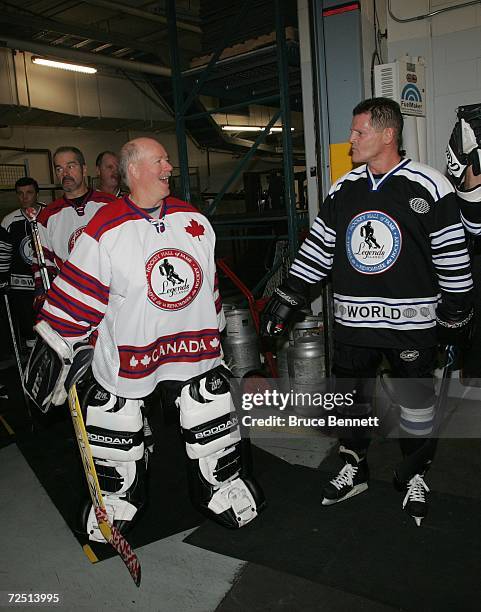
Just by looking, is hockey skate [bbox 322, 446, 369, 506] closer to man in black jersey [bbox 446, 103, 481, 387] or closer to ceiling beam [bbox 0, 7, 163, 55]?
man in black jersey [bbox 446, 103, 481, 387]

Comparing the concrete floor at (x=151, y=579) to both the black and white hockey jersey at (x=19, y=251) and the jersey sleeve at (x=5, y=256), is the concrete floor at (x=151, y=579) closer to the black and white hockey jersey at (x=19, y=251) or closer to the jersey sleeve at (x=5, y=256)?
the jersey sleeve at (x=5, y=256)

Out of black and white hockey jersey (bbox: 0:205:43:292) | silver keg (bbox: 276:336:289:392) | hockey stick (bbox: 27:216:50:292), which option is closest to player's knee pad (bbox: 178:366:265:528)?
hockey stick (bbox: 27:216:50:292)

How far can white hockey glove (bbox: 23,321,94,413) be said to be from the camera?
2.54 meters

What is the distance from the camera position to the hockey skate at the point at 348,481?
305cm

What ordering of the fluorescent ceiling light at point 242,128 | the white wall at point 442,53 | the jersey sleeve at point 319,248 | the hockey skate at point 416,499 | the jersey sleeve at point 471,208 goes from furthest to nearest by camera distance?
the fluorescent ceiling light at point 242,128, the white wall at point 442,53, the jersey sleeve at point 319,248, the hockey skate at point 416,499, the jersey sleeve at point 471,208

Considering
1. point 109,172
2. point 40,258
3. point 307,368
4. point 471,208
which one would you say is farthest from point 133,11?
point 471,208

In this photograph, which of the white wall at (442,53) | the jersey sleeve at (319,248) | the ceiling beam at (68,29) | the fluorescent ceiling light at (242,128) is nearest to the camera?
the jersey sleeve at (319,248)

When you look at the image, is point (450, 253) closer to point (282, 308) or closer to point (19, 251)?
point (282, 308)

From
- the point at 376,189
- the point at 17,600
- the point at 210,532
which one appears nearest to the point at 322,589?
the point at 210,532

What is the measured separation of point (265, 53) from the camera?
5586 millimetres

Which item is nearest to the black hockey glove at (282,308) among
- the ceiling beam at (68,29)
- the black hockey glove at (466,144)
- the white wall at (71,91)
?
the black hockey glove at (466,144)

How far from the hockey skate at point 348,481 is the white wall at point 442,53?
96.3 inches

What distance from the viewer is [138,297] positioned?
2545 millimetres

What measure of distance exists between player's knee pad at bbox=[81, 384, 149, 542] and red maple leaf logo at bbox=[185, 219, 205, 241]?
34.0 inches
